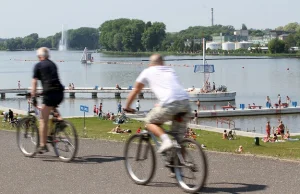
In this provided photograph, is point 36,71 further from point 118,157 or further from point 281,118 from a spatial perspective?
point 281,118

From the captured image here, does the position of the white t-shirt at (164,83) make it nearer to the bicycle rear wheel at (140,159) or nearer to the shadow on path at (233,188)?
the bicycle rear wheel at (140,159)

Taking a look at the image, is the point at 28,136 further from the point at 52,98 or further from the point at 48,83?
the point at 48,83

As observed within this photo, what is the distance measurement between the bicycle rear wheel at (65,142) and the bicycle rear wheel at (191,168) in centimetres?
240

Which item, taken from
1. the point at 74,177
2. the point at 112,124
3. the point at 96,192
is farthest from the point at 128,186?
the point at 112,124

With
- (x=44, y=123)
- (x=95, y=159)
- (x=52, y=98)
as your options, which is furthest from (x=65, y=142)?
(x=52, y=98)

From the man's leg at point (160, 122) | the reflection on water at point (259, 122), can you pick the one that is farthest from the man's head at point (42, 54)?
the reflection on water at point (259, 122)

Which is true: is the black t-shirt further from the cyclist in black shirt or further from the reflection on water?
the reflection on water

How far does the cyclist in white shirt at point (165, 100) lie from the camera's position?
22.1 ft

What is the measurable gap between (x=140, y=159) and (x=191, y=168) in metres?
0.94

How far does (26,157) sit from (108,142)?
200 cm

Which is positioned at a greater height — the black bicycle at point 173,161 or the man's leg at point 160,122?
the man's leg at point 160,122

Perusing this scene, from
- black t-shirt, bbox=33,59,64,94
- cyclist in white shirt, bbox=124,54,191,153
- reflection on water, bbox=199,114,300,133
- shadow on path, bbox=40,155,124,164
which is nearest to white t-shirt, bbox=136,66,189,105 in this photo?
cyclist in white shirt, bbox=124,54,191,153

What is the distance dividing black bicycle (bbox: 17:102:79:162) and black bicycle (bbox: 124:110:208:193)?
150 centimetres

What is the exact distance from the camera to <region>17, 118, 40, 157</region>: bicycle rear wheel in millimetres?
9375
